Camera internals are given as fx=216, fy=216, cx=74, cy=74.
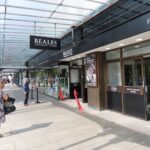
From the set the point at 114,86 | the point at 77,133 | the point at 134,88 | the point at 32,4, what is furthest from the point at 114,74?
the point at 32,4

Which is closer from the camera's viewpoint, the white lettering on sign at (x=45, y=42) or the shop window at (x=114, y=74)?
the shop window at (x=114, y=74)

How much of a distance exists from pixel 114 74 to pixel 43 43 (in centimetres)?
304

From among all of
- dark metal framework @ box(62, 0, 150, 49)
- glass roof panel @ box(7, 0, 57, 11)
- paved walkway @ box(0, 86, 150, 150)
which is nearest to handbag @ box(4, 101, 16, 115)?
paved walkway @ box(0, 86, 150, 150)

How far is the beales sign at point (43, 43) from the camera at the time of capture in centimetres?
827

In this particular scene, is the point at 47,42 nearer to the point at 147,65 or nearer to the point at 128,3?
the point at 128,3

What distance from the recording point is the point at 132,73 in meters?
6.97

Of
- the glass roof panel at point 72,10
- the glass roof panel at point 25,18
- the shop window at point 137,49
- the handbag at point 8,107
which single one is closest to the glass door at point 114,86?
the shop window at point 137,49

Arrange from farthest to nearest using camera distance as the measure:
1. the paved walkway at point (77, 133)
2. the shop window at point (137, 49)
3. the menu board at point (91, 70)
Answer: the menu board at point (91, 70)
the shop window at point (137, 49)
the paved walkway at point (77, 133)

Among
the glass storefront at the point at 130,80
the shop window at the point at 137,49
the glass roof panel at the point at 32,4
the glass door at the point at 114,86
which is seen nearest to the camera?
the shop window at the point at 137,49

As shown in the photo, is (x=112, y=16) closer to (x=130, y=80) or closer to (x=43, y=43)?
(x=130, y=80)

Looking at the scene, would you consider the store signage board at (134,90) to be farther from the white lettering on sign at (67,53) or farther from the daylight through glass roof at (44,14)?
the white lettering on sign at (67,53)

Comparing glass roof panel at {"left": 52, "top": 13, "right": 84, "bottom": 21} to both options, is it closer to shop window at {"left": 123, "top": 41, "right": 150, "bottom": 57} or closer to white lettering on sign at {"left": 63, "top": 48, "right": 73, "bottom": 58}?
white lettering on sign at {"left": 63, "top": 48, "right": 73, "bottom": 58}

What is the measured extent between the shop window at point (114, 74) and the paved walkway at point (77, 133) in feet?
3.93

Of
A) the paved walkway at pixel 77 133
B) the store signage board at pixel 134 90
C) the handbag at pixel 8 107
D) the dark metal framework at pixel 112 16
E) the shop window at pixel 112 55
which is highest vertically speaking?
the dark metal framework at pixel 112 16
